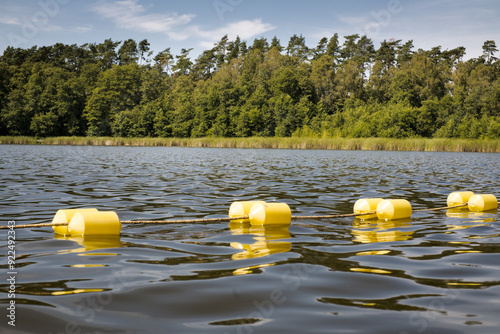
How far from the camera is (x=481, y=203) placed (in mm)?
8891

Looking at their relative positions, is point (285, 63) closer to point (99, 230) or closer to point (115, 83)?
point (115, 83)

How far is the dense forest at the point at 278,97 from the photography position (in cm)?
6569

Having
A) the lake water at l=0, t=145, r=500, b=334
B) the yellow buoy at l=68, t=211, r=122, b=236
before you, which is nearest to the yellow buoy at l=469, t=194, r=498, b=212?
the lake water at l=0, t=145, r=500, b=334

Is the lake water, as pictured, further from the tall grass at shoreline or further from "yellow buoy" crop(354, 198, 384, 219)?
the tall grass at shoreline

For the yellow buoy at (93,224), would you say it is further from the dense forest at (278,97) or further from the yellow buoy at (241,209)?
the dense forest at (278,97)

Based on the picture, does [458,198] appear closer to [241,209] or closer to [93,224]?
[241,209]

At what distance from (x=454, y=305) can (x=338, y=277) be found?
1.01m

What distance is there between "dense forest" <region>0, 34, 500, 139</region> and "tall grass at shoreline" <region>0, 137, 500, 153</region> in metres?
14.4

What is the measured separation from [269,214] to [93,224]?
2.39 metres

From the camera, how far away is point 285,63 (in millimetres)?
89188

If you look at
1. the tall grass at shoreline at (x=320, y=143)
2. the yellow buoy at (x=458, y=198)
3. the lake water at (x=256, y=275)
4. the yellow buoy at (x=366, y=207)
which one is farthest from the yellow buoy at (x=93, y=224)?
the tall grass at shoreline at (x=320, y=143)

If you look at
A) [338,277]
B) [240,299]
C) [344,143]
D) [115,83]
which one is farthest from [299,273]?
[115,83]

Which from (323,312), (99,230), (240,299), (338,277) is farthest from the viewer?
(99,230)

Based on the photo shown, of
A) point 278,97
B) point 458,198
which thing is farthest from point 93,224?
point 278,97
